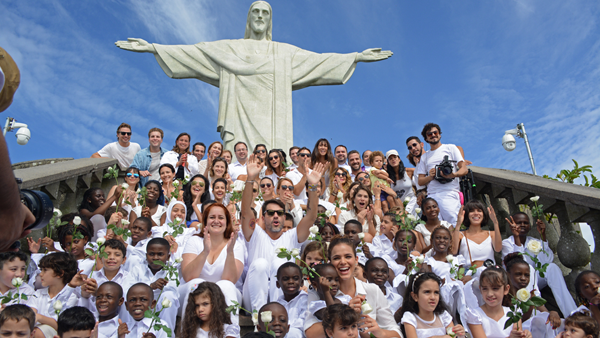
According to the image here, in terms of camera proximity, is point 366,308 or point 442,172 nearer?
point 366,308

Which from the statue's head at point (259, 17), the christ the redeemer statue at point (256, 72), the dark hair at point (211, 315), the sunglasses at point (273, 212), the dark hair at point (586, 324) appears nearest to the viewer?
the dark hair at point (586, 324)

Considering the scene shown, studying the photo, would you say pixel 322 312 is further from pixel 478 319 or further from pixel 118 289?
pixel 118 289

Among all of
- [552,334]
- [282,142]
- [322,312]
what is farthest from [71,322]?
[282,142]

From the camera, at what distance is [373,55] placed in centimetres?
1191

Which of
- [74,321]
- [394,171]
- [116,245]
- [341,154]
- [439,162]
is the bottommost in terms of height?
[74,321]

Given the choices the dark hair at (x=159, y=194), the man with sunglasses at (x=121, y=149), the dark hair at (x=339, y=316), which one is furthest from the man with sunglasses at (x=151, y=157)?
the dark hair at (x=339, y=316)

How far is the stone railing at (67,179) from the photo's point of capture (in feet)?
18.2

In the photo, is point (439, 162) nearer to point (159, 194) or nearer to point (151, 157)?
point (159, 194)

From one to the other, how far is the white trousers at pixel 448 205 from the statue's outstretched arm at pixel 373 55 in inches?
244

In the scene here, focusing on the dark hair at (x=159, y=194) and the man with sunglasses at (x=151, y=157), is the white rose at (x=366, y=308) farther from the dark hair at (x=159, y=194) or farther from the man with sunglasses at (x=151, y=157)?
the man with sunglasses at (x=151, y=157)

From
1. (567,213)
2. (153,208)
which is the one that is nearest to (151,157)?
(153,208)

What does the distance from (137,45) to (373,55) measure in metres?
6.16

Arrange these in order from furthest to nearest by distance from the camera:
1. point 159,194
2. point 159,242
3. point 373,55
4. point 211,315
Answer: point 373,55 < point 159,194 < point 159,242 < point 211,315

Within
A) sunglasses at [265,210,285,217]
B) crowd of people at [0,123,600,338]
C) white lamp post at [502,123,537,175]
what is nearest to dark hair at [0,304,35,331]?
crowd of people at [0,123,600,338]
